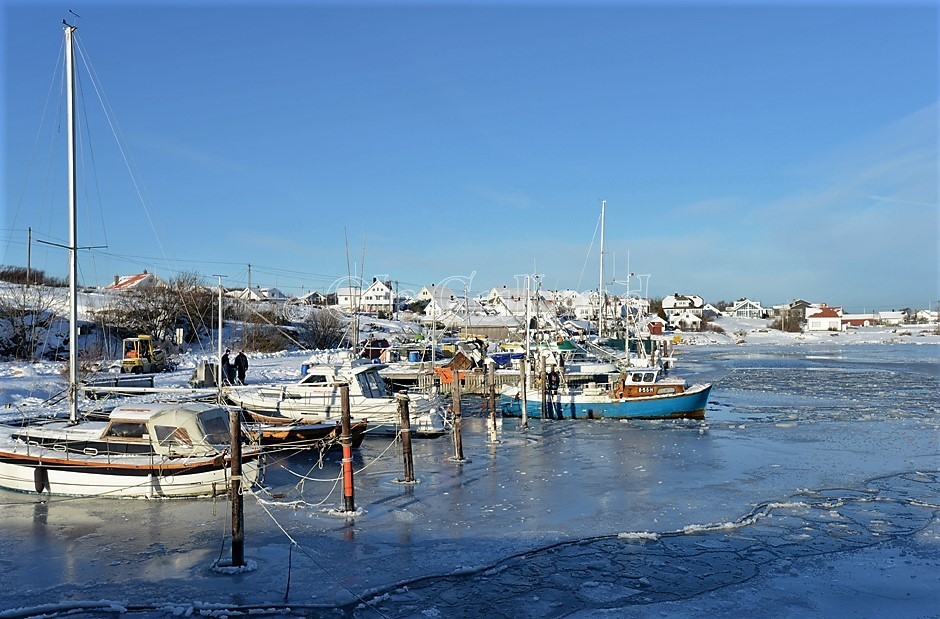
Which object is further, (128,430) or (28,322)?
(28,322)

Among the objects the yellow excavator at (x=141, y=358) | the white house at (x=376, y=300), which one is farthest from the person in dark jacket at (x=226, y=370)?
the white house at (x=376, y=300)

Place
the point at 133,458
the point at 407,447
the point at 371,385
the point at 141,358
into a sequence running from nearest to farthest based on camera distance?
the point at 133,458 → the point at 407,447 → the point at 371,385 → the point at 141,358

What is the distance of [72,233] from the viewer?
2094cm

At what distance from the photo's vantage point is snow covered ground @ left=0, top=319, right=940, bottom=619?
11938 mm

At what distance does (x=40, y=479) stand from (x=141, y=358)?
92.9ft

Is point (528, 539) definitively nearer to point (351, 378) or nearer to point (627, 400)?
point (351, 378)

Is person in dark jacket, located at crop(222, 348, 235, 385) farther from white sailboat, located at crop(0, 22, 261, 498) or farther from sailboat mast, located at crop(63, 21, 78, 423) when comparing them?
white sailboat, located at crop(0, 22, 261, 498)

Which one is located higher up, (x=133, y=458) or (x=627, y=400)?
(x=133, y=458)

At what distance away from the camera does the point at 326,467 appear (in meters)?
23.2

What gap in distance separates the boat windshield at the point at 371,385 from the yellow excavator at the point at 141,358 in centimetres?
1859

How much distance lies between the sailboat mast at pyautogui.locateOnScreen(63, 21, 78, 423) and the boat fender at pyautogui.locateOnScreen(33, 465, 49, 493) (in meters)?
2.70

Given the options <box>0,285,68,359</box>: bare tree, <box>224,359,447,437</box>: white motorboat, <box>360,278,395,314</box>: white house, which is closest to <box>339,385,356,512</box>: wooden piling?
<box>224,359,447,437</box>: white motorboat

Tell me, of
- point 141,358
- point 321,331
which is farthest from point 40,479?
point 321,331

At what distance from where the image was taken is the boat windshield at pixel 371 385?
3016 centimetres
